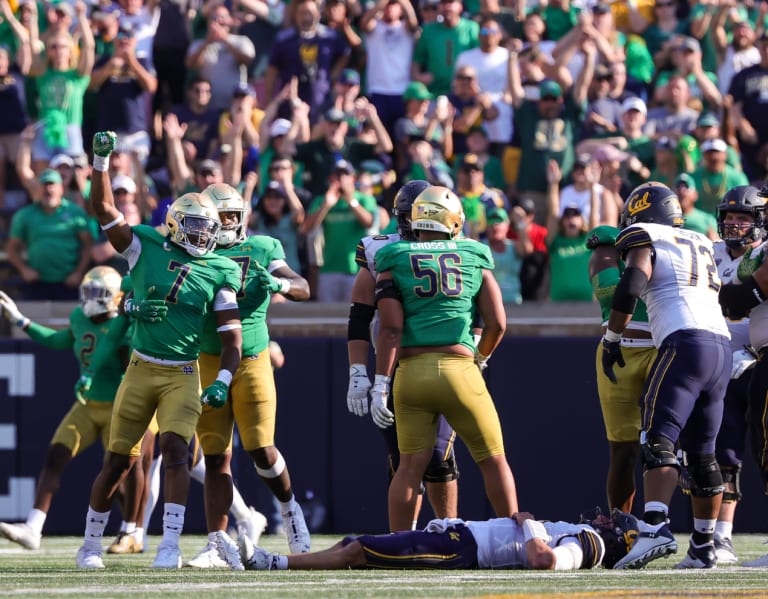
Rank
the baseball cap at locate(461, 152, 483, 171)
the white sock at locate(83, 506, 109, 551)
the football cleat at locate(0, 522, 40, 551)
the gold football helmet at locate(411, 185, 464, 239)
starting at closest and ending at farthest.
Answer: the gold football helmet at locate(411, 185, 464, 239)
the white sock at locate(83, 506, 109, 551)
the football cleat at locate(0, 522, 40, 551)
the baseball cap at locate(461, 152, 483, 171)

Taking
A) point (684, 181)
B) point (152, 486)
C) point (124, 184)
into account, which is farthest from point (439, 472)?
point (124, 184)

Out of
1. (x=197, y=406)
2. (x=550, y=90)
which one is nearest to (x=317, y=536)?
(x=197, y=406)

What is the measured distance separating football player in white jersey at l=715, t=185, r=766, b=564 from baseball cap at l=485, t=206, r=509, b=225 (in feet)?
12.6

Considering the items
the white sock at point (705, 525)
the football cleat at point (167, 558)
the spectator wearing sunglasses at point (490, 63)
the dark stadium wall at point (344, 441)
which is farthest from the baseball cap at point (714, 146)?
the football cleat at point (167, 558)

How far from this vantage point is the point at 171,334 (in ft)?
25.5

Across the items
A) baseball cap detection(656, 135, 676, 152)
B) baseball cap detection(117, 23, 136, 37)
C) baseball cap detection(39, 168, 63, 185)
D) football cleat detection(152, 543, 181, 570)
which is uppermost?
baseball cap detection(117, 23, 136, 37)

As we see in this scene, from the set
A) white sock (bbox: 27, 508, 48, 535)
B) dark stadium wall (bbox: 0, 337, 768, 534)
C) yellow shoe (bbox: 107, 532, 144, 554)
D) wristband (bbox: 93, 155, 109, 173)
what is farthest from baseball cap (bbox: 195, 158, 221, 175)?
wristband (bbox: 93, 155, 109, 173)

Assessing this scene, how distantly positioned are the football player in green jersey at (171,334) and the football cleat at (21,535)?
1.47m

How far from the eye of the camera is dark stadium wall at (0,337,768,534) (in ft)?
37.4

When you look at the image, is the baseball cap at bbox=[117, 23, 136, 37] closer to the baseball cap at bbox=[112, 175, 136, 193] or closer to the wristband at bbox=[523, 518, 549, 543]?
the baseball cap at bbox=[112, 175, 136, 193]

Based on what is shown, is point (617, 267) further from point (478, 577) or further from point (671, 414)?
point (478, 577)

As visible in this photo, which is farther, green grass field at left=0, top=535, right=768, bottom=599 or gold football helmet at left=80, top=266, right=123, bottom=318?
gold football helmet at left=80, top=266, right=123, bottom=318

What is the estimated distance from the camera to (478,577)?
6543 mm

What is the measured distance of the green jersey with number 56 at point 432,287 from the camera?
7371 mm
